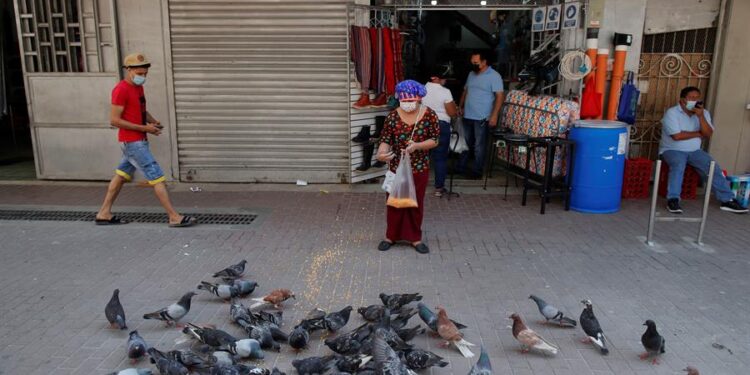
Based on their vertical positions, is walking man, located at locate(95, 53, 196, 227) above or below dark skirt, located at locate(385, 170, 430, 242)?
above

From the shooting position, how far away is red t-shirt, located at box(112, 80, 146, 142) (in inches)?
240

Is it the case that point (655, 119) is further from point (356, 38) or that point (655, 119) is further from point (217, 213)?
point (217, 213)

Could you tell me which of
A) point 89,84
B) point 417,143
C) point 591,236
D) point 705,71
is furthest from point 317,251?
point 705,71

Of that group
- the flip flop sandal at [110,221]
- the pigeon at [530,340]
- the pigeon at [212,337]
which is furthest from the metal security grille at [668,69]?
the flip flop sandal at [110,221]

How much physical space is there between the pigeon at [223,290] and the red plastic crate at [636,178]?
5.67 m

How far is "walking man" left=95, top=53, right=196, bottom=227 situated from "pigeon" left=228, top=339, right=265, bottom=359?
3227 mm

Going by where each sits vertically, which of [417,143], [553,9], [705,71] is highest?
[553,9]

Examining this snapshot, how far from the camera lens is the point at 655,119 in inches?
327

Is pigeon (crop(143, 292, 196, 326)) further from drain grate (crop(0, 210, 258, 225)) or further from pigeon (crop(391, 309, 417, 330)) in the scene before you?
drain grate (crop(0, 210, 258, 225))

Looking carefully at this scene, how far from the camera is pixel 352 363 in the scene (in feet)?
11.1

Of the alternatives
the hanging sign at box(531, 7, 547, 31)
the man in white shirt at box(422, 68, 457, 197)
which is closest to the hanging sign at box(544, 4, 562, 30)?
the hanging sign at box(531, 7, 547, 31)

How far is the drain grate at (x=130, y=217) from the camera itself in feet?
22.2

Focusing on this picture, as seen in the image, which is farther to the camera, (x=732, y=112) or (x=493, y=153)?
(x=493, y=153)

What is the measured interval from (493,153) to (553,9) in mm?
2384
